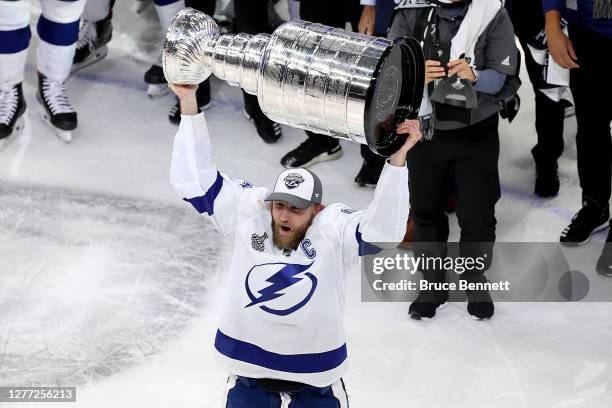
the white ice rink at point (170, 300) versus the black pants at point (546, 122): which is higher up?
the black pants at point (546, 122)

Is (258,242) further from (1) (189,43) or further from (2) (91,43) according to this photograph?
(2) (91,43)

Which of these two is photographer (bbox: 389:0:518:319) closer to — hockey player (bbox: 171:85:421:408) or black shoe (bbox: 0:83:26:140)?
hockey player (bbox: 171:85:421:408)

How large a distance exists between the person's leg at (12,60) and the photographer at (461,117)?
1.89 m

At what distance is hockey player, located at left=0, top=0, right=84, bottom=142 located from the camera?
16.5 feet

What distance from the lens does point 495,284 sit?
4.45 metres

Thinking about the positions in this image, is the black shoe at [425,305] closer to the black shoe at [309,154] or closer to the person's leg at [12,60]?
the black shoe at [309,154]

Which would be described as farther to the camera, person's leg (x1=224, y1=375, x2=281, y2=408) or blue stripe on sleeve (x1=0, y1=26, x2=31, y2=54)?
blue stripe on sleeve (x1=0, y1=26, x2=31, y2=54)

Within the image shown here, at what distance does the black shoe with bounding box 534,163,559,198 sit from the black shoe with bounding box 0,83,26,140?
2291mm

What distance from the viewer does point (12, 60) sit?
16.7ft

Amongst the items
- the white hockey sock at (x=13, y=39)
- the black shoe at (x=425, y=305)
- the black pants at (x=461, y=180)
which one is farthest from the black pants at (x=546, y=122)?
Result: the white hockey sock at (x=13, y=39)

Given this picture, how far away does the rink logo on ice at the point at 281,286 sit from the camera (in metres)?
3.09

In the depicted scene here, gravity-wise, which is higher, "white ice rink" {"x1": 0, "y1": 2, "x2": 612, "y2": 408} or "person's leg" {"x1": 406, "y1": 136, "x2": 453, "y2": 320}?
"person's leg" {"x1": 406, "y1": 136, "x2": 453, "y2": 320}

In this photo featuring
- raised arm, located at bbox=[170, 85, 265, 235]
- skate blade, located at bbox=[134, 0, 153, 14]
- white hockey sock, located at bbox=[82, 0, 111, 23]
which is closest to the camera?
raised arm, located at bbox=[170, 85, 265, 235]

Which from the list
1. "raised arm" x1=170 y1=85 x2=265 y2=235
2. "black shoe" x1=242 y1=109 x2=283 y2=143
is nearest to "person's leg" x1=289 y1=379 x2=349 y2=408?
"raised arm" x1=170 y1=85 x2=265 y2=235
